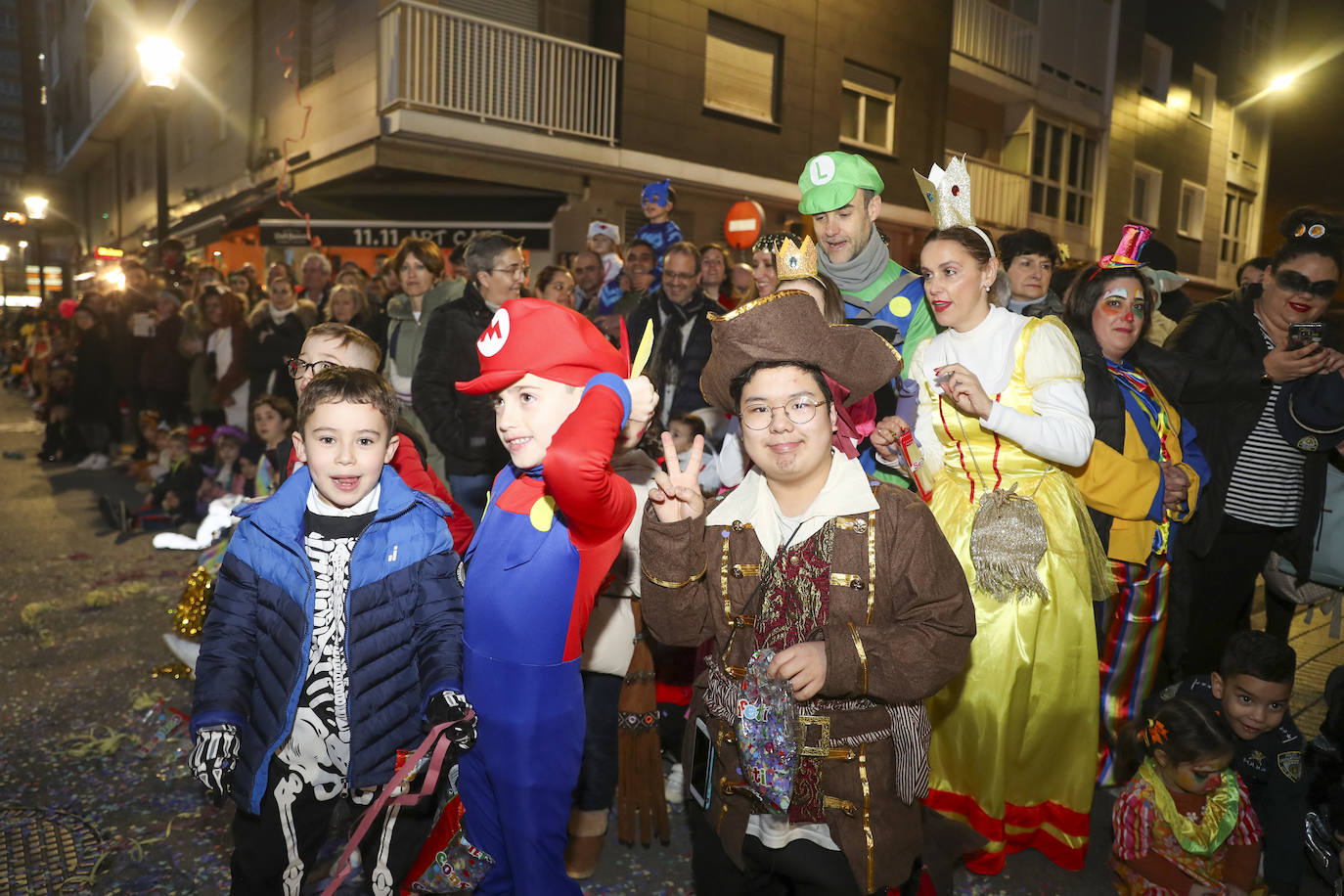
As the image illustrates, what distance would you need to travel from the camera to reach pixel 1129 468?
3.29 meters

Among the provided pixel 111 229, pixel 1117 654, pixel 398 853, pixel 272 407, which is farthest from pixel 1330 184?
pixel 111 229

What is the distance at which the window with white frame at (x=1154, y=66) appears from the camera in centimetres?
1869

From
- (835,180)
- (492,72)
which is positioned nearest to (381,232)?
(492,72)

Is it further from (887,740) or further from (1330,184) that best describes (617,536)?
(1330,184)

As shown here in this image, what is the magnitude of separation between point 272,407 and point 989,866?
5.28 metres

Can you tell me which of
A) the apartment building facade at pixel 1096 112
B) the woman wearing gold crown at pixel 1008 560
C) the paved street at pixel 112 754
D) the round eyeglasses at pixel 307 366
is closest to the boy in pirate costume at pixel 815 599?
the woman wearing gold crown at pixel 1008 560

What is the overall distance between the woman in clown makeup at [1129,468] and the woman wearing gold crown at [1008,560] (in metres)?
0.37

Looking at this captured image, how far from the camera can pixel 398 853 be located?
8.52ft

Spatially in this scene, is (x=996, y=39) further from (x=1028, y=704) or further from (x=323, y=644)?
(x=323, y=644)

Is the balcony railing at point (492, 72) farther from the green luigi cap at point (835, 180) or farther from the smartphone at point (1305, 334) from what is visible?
the smartphone at point (1305, 334)

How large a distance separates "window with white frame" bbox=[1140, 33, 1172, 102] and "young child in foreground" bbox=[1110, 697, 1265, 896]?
775 inches

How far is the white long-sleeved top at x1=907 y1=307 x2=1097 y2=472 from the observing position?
8.87 ft

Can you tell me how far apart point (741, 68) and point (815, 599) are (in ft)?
44.3

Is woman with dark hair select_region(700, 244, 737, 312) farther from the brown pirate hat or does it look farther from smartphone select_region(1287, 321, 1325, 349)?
the brown pirate hat
